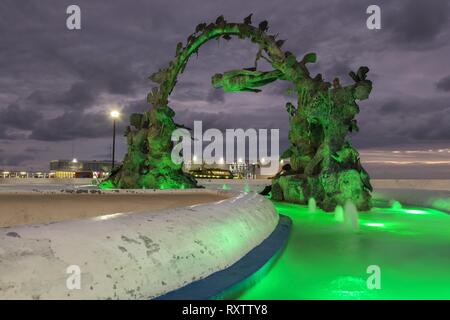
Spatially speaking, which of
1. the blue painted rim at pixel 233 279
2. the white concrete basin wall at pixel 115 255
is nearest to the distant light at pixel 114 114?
the blue painted rim at pixel 233 279

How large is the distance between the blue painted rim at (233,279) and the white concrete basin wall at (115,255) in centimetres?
7

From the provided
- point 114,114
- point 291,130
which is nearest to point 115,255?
point 291,130

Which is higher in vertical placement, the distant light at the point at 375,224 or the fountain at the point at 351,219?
the fountain at the point at 351,219

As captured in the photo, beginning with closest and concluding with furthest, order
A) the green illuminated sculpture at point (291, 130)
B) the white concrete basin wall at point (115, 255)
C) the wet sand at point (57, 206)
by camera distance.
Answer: the white concrete basin wall at point (115, 255) → the wet sand at point (57, 206) → the green illuminated sculpture at point (291, 130)

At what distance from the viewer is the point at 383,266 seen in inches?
189

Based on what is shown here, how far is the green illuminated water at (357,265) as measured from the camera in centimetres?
366

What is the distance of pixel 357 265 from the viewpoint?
4777mm

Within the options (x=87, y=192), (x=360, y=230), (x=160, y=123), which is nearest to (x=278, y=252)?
(x=360, y=230)

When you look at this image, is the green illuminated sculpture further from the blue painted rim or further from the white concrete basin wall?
the white concrete basin wall

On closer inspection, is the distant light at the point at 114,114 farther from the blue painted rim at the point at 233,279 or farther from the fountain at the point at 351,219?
the blue painted rim at the point at 233,279

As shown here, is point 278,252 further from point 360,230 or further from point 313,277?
point 360,230

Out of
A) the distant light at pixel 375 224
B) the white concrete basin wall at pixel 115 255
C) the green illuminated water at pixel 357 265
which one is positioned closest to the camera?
the white concrete basin wall at pixel 115 255

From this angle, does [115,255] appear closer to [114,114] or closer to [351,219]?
[351,219]
